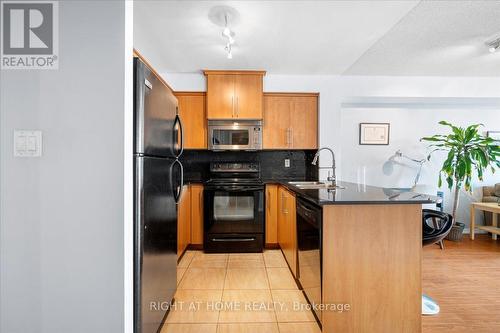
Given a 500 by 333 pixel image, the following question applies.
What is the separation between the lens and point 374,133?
4539 millimetres

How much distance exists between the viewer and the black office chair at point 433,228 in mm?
1859

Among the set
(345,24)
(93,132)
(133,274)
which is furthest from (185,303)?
(345,24)

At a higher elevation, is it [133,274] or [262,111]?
[262,111]

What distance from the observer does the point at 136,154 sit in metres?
1.34

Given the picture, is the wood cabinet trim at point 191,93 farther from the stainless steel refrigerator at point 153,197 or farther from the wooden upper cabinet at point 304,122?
the stainless steel refrigerator at point 153,197

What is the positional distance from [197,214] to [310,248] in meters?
1.93

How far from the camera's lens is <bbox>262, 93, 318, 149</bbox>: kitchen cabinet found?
3.66m

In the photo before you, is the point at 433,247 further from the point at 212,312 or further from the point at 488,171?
the point at 212,312

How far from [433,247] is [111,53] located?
4.31 metres

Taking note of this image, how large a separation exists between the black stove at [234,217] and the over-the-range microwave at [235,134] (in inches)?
21.9

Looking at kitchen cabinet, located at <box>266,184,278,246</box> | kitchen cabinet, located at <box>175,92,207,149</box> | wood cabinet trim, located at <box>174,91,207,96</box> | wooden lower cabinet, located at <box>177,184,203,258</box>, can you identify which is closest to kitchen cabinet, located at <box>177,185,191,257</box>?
wooden lower cabinet, located at <box>177,184,203,258</box>

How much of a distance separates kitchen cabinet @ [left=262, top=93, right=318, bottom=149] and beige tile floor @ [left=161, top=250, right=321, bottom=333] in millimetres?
1605

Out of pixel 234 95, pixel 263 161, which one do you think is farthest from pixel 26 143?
pixel 263 161

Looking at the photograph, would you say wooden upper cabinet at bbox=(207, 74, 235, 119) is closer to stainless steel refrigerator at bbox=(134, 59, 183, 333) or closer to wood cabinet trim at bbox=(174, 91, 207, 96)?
wood cabinet trim at bbox=(174, 91, 207, 96)
